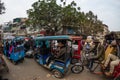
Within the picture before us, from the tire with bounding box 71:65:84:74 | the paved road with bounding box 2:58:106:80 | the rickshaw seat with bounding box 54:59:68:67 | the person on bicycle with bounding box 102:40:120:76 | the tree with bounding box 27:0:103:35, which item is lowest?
the paved road with bounding box 2:58:106:80

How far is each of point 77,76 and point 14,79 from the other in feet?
10.5

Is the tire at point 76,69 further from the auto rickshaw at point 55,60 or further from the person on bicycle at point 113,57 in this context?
the person on bicycle at point 113,57

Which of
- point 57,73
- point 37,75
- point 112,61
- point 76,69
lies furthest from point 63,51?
point 112,61

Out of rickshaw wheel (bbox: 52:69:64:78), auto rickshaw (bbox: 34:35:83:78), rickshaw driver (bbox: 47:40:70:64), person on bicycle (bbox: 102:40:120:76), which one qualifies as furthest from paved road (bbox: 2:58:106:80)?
person on bicycle (bbox: 102:40:120:76)

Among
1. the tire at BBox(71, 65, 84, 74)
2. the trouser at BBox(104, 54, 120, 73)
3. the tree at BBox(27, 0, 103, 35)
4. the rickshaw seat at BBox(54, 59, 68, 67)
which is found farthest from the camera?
the tree at BBox(27, 0, 103, 35)

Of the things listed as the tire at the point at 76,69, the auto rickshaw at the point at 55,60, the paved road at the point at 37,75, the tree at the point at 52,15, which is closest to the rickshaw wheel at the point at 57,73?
the auto rickshaw at the point at 55,60

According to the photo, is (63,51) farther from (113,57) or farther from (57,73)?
(113,57)

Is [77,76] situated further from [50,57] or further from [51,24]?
[51,24]

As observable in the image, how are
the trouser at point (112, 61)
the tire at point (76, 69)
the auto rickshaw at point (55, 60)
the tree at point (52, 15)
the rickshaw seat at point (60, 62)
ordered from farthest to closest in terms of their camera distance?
the tree at point (52, 15) → the tire at point (76, 69) → the auto rickshaw at point (55, 60) → the rickshaw seat at point (60, 62) → the trouser at point (112, 61)

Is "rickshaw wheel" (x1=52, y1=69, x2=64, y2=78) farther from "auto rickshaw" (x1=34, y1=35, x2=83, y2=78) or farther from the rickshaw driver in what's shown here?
the rickshaw driver

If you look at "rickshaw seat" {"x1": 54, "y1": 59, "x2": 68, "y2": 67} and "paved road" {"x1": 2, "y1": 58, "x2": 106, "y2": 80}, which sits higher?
"rickshaw seat" {"x1": 54, "y1": 59, "x2": 68, "y2": 67}

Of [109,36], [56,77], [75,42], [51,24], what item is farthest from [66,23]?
[56,77]

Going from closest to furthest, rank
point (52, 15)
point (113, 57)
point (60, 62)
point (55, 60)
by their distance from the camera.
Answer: point (113, 57) < point (60, 62) < point (55, 60) < point (52, 15)

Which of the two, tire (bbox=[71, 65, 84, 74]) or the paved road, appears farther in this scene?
tire (bbox=[71, 65, 84, 74])
